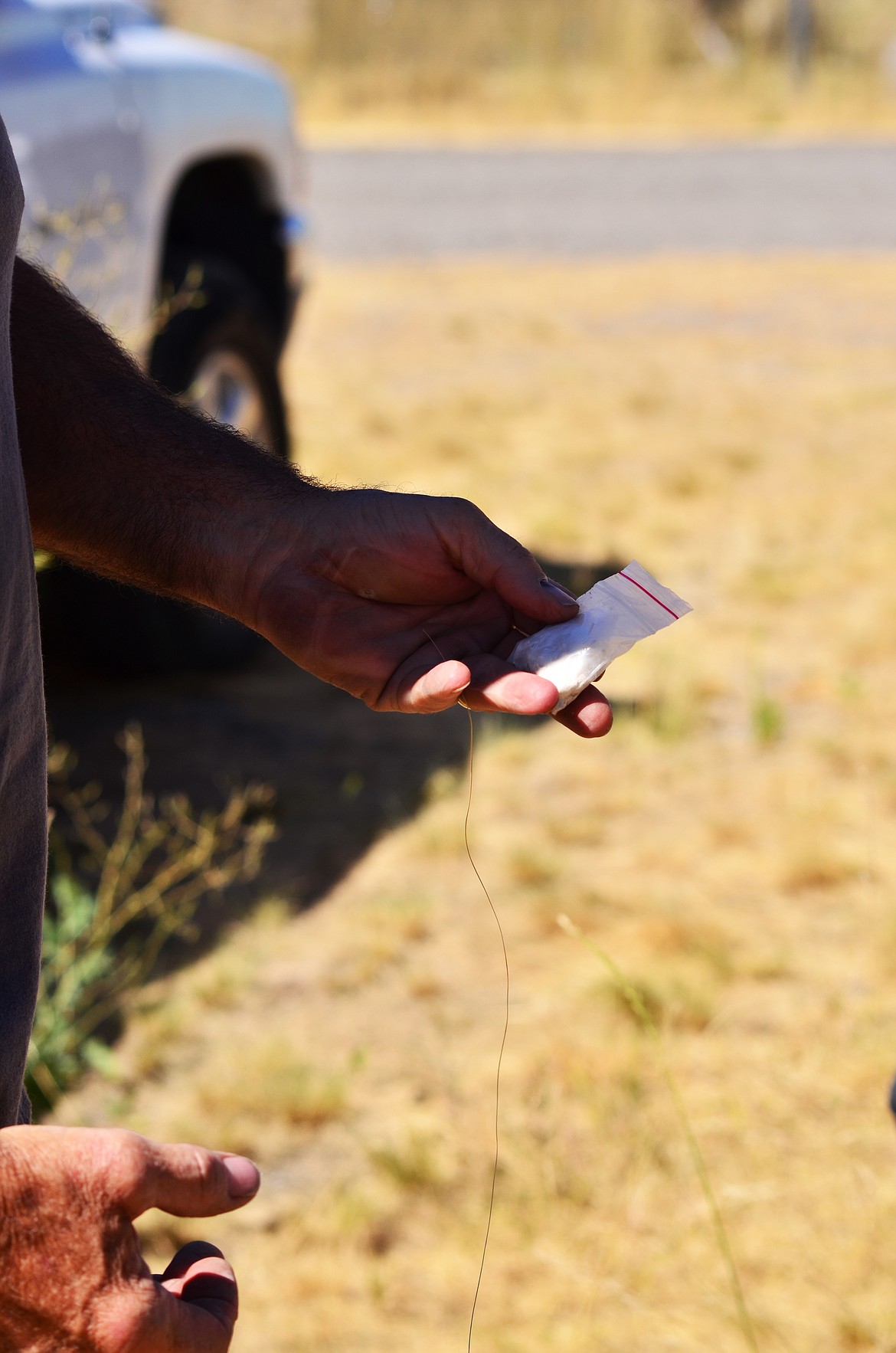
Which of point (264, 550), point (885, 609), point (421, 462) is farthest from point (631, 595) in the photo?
point (421, 462)

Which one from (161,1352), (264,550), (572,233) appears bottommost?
(572,233)

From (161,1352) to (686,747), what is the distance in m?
3.01

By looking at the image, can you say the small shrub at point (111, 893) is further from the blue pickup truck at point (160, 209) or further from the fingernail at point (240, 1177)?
the fingernail at point (240, 1177)

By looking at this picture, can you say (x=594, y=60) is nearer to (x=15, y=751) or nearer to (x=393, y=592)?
(x=393, y=592)

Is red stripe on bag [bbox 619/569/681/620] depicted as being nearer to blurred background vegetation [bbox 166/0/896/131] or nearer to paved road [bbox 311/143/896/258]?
paved road [bbox 311/143/896/258]

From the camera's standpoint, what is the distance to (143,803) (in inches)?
139

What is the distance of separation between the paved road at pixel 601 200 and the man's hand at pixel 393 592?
9926 millimetres

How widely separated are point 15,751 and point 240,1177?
39 cm

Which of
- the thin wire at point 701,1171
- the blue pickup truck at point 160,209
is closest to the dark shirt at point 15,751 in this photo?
the thin wire at point 701,1171

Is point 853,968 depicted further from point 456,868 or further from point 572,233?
point 572,233

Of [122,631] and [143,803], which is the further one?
[122,631]

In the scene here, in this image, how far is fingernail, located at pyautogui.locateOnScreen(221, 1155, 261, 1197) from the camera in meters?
1.16

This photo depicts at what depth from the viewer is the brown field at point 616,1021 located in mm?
2264

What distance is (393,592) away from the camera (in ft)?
4.89
